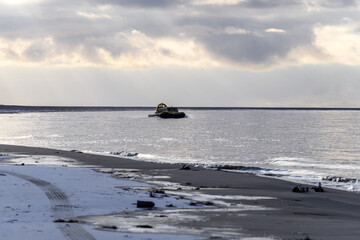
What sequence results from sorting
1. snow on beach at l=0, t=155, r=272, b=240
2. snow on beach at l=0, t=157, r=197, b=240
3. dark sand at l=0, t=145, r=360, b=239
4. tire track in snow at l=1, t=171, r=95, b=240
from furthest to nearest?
dark sand at l=0, t=145, r=360, b=239 → snow on beach at l=0, t=155, r=272, b=240 → snow on beach at l=0, t=157, r=197, b=240 → tire track in snow at l=1, t=171, r=95, b=240

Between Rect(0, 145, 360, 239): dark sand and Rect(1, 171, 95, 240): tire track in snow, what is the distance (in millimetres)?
3085

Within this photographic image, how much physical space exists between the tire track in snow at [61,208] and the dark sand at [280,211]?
10.1 ft

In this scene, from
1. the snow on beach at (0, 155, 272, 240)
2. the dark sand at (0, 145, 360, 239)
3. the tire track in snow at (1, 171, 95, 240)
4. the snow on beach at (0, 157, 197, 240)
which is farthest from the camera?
the dark sand at (0, 145, 360, 239)

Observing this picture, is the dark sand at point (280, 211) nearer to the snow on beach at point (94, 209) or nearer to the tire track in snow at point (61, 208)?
the snow on beach at point (94, 209)

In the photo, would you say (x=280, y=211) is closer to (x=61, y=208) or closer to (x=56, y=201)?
(x=61, y=208)

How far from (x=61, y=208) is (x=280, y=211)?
22.4 ft

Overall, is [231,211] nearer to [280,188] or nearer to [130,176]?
[280,188]

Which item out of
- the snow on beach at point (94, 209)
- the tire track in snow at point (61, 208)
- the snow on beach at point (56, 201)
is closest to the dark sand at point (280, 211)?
the snow on beach at point (94, 209)

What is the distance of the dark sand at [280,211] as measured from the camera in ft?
41.8

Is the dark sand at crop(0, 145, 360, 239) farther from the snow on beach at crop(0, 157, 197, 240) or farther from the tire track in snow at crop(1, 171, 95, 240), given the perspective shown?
the tire track in snow at crop(1, 171, 95, 240)

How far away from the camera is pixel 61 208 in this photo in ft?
48.0

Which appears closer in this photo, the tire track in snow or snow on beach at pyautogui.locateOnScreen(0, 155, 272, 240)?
the tire track in snow

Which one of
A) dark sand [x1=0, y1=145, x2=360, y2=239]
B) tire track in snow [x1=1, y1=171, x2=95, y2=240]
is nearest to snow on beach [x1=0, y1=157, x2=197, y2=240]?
tire track in snow [x1=1, y1=171, x2=95, y2=240]

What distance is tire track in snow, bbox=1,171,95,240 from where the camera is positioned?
1147 cm
